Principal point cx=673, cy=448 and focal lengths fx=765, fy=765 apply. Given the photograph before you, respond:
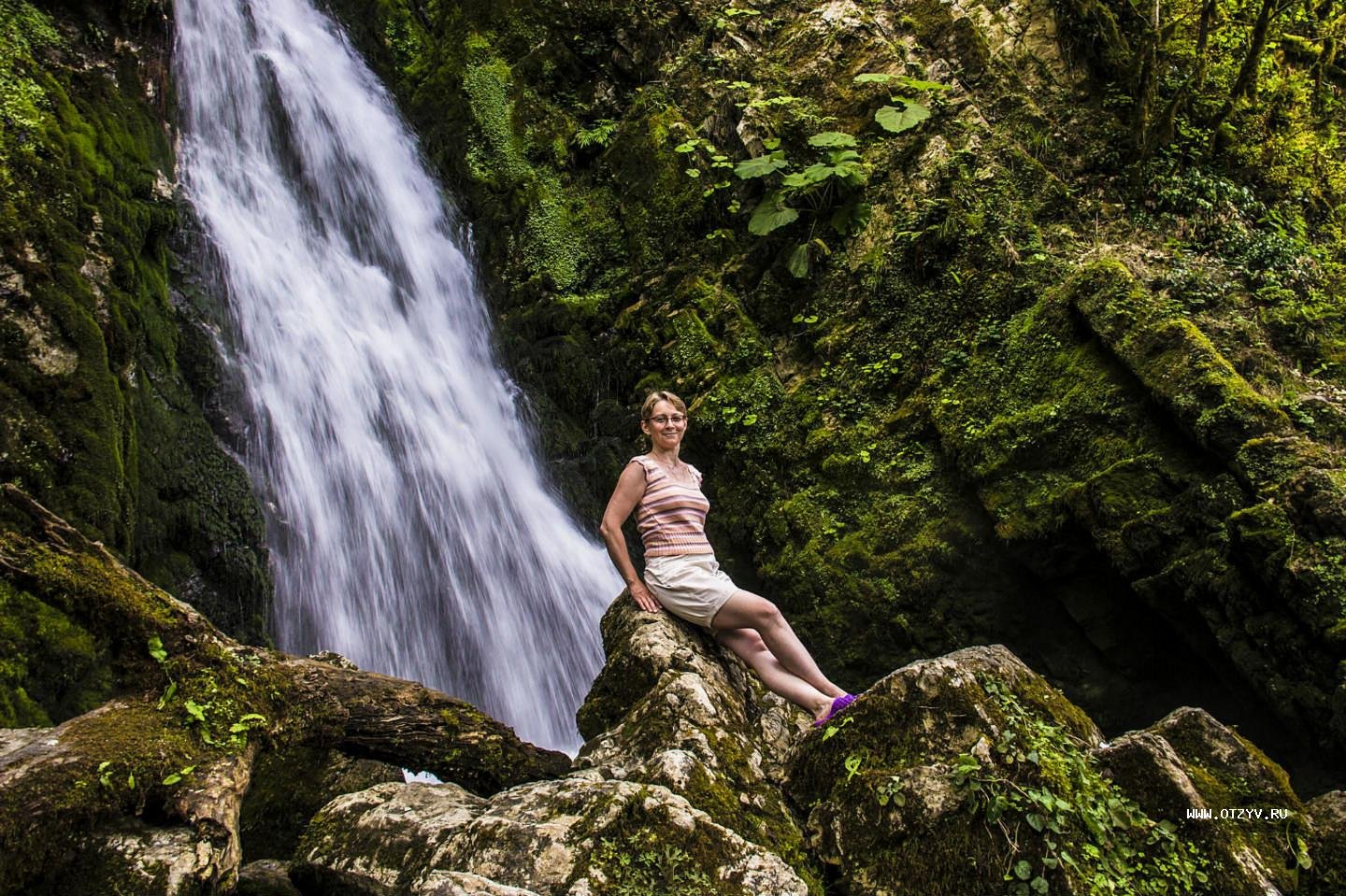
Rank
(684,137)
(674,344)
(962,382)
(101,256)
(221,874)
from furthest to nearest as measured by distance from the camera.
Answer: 1. (684,137)
2. (674,344)
3. (962,382)
4. (101,256)
5. (221,874)

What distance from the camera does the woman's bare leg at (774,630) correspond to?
3.80 metres

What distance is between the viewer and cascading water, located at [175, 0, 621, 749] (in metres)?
6.99

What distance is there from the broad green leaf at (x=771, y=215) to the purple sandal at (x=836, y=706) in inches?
262

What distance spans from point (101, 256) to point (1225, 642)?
338 inches

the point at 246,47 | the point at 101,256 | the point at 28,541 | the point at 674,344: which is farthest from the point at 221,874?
the point at 246,47

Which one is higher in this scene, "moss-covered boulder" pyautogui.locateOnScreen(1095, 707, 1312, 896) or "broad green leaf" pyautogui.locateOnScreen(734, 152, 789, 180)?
"broad green leaf" pyautogui.locateOnScreen(734, 152, 789, 180)

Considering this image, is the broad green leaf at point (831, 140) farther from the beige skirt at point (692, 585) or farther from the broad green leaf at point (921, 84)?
the beige skirt at point (692, 585)

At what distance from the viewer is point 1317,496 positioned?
495cm

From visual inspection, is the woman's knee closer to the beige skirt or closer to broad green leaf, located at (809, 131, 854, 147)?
the beige skirt

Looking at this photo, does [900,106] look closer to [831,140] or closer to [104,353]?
A: [831,140]

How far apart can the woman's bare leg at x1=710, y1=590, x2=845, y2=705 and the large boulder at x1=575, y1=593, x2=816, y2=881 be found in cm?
30

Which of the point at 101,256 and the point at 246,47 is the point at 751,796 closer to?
the point at 101,256

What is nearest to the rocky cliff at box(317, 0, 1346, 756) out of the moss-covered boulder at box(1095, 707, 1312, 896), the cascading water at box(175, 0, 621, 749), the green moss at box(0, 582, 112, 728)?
the cascading water at box(175, 0, 621, 749)

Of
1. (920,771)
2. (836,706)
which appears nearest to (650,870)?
(920,771)
